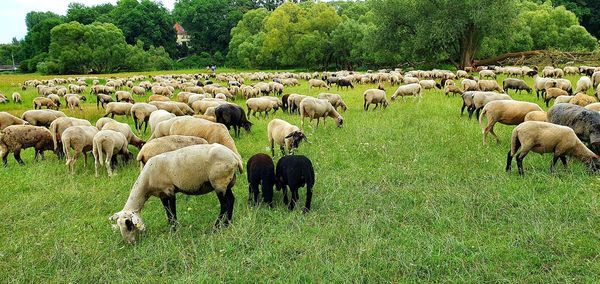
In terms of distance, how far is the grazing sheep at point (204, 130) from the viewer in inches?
402

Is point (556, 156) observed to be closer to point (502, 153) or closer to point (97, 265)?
point (502, 153)

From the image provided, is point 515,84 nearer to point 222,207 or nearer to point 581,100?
point 581,100

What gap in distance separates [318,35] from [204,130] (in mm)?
54455

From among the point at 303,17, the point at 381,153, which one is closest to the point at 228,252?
the point at 381,153

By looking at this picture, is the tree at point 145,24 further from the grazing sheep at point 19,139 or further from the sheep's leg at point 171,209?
the sheep's leg at point 171,209

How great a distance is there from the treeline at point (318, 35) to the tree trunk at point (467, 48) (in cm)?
10

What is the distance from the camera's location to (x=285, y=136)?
1104cm

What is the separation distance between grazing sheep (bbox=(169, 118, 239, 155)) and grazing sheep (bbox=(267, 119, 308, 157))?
1.54 m

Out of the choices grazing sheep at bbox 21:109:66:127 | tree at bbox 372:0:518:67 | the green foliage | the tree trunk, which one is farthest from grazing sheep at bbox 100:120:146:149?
the green foliage

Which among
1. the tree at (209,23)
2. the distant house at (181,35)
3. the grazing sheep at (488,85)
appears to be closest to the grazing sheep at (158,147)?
the grazing sheep at (488,85)

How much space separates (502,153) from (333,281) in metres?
7.50

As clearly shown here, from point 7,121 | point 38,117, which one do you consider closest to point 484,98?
point 38,117

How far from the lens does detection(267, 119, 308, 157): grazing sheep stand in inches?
422

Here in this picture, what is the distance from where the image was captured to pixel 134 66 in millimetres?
70688
